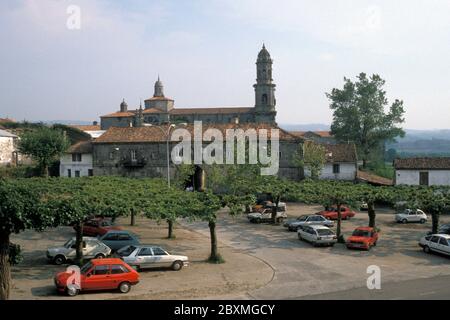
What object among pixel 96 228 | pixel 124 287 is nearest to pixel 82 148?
pixel 96 228

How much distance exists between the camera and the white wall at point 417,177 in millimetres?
53219

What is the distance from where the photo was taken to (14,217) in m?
20.2

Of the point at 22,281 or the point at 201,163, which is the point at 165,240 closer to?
the point at 22,281

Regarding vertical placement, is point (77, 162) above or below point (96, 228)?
above

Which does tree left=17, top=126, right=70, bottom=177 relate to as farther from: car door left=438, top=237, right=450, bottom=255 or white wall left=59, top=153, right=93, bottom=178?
car door left=438, top=237, right=450, bottom=255

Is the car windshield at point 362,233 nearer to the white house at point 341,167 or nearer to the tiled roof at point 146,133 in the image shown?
the white house at point 341,167

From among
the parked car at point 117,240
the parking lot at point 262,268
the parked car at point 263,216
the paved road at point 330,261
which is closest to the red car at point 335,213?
the paved road at point 330,261

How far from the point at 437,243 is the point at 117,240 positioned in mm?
21204

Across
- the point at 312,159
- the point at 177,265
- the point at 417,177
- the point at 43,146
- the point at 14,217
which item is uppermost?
the point at 43,146

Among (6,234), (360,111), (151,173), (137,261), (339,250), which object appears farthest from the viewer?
(360,111)

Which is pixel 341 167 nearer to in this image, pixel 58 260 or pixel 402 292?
pixel 402 292

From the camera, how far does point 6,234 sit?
19.9 metres
